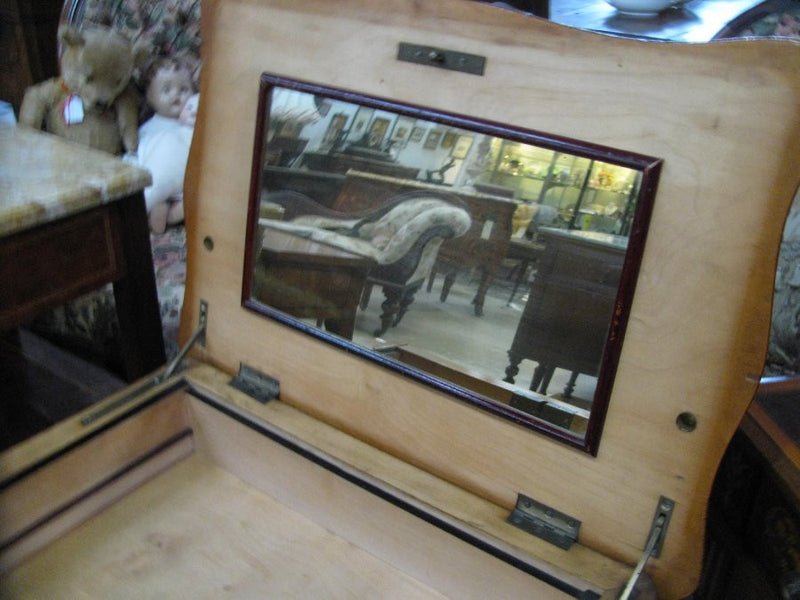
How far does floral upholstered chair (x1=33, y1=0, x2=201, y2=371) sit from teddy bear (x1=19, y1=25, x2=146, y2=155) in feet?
0.32

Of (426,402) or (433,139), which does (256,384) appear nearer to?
(426,402)

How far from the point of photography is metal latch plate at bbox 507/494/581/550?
2.36 ft

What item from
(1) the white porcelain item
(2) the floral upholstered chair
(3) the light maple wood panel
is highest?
(1) the white porcelain item

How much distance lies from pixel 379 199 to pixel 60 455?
0.49 m

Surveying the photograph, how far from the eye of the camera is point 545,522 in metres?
0.73

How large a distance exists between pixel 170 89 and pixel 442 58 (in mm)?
1149

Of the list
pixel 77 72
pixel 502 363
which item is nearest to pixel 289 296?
pixel 502 363

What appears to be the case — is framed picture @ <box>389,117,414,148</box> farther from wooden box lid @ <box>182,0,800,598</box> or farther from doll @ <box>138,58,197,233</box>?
doll @ <box>138,58,197,233</box>

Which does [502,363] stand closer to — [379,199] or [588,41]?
[379,199]

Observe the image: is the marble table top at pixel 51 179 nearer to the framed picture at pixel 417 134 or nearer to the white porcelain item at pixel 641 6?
the framed picture at pixel 417 134

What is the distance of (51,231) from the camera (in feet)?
3.08

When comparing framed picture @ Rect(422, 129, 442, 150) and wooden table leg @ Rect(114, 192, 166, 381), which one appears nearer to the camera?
Result: framed picture @ Rect(422, 129, 442, 150)

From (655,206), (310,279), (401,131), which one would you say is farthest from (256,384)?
(655,206)

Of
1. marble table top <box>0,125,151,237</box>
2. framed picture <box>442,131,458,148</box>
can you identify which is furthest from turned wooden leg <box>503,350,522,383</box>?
marble table top <box>0,125,151,237</box>
